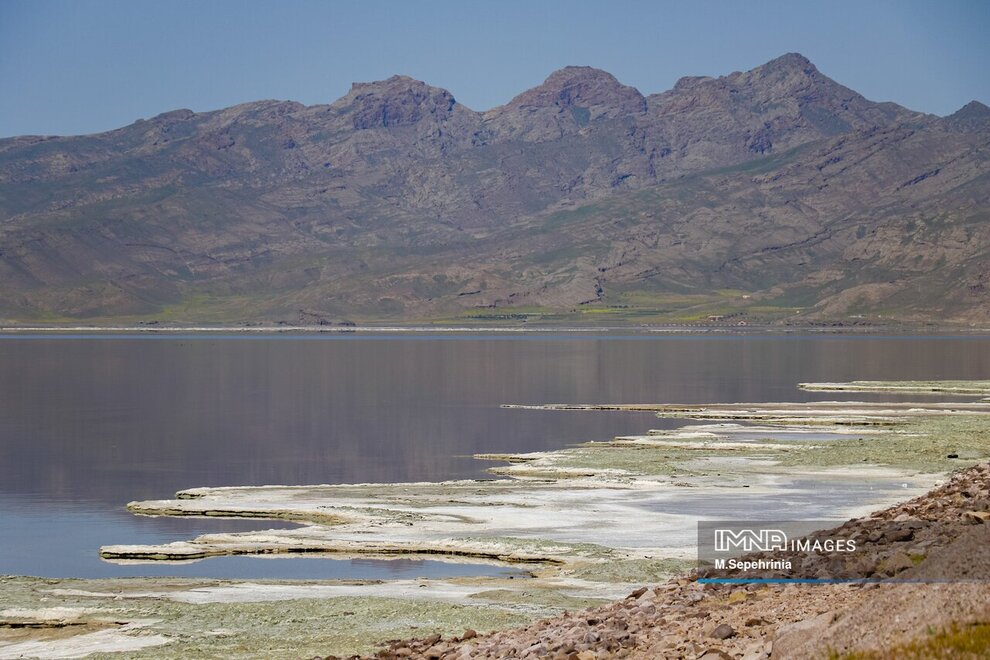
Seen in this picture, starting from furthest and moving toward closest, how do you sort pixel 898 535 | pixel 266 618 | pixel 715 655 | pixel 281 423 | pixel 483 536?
1. pixel 281 423
2. pixel 483 536
3. pixel 266 618
4. pixel 898 535
5. pixel 715 655

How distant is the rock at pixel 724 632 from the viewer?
56.9 ft

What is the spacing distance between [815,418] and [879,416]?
13.7 feet

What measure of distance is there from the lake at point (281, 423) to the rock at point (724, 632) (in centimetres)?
1467

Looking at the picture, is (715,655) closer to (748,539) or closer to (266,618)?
(266,618)

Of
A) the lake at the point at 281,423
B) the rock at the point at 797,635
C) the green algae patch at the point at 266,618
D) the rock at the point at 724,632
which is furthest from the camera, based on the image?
the lake at the point at 281,423

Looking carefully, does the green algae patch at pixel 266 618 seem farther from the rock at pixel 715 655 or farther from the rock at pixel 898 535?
the rock at pixel 715 655

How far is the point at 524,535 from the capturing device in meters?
35.8

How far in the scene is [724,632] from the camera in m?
17.3

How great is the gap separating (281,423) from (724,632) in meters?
67.8

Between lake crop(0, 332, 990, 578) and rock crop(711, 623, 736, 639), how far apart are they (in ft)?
48.1

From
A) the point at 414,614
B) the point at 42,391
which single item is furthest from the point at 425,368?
the point at 414,614

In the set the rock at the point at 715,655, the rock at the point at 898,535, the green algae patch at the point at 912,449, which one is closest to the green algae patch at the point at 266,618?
the rock at the point at 898,535

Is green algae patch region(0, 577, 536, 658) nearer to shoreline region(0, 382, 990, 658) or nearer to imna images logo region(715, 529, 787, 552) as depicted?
shoreline region(0, 382, 990, 658)

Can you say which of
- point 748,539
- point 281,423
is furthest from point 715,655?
point 281,423
